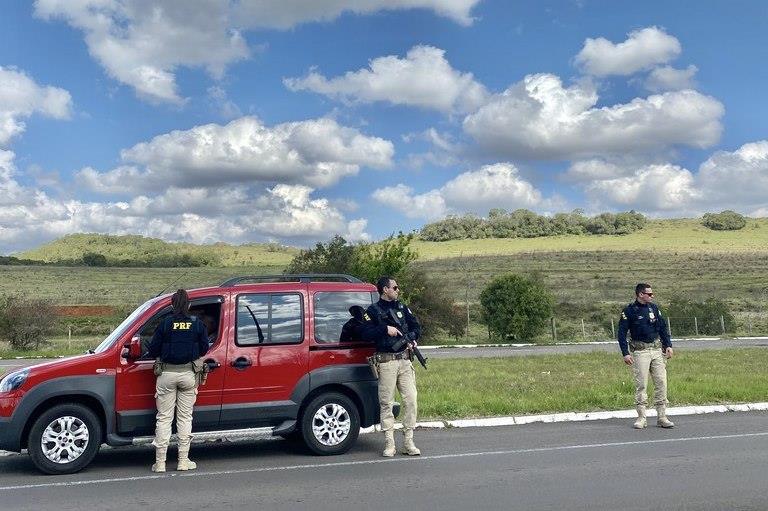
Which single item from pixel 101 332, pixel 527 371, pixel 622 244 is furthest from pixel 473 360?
pixel 622 244

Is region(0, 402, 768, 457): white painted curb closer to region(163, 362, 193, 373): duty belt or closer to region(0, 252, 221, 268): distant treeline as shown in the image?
region(163, 362, 193, 373): duty belt

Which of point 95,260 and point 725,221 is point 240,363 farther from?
point 95,260

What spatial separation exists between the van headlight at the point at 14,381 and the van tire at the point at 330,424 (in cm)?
294

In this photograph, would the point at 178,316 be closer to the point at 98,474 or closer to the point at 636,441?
the point at 98,474

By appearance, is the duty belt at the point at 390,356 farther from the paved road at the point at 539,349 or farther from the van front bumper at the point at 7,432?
the paved road at the point at 539,349

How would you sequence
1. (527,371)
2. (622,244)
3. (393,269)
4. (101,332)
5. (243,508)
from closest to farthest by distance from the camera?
(243,508) → (527,371) → (393,269) → (101,332) → (622,244)

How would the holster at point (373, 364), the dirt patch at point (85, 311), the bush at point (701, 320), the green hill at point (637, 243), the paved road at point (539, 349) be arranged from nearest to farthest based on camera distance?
1. the holster at point (373, 364)
2. the paved road at point (539, 349)
3. the bush at point (701, 320)
4. the dirt patch at point (85, 311)
5. the green hill at point (637, 243)

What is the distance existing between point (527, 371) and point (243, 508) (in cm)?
1278

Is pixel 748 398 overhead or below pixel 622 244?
below

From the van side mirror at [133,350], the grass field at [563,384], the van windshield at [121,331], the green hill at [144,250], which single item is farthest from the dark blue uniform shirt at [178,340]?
the green hill at [144,250]

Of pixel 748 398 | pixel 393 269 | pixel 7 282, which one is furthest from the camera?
pixel 7 282

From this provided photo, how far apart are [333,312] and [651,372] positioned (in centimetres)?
495

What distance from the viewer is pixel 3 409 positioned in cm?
755

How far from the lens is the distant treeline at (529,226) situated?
357 ft
